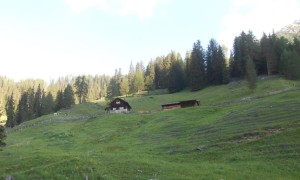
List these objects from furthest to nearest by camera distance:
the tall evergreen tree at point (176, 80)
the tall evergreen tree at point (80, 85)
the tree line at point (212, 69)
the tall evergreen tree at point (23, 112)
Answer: the tall evergreen tree at point (80, 85)
the tall evergreen tree at point (176, 80)
the tall evergreen tree at point (23, 112)
the tree line at point (212, 69)

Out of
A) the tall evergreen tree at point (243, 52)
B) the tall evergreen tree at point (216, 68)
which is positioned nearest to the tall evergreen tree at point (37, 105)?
the tall evergreen tree at point (216, 68)

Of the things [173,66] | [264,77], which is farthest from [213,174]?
[173,66]

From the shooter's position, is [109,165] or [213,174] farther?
[109,165]

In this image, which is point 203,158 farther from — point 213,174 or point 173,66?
point 173,66

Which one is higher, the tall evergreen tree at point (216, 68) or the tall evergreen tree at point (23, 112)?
the tall evergreen tree at point (216, 68)

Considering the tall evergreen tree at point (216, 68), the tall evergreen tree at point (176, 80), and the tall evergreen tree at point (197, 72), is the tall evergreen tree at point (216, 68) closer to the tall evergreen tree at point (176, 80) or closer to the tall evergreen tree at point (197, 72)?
the tall evergreen tree at point (197, 72)

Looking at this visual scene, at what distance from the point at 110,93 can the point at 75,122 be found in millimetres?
78196

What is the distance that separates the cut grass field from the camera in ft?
96.8

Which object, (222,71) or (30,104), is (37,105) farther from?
(222,71)

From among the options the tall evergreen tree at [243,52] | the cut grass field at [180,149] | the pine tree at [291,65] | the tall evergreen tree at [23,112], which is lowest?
the cut grass field at [180,149]

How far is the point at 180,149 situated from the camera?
4047 cm

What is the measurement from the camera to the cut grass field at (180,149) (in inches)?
1161

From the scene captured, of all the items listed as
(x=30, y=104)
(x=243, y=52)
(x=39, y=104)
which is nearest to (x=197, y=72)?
(x=243, y=52)

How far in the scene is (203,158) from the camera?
35.4 meters
